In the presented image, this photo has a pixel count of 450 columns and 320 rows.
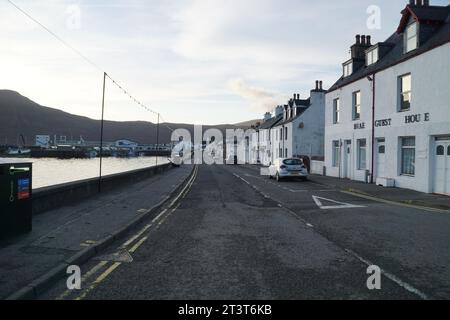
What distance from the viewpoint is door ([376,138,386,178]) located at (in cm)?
2178

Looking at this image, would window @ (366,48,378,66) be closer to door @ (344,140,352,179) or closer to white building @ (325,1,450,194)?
white building @ (325,1,450,194)

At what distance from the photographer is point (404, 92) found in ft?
65.0

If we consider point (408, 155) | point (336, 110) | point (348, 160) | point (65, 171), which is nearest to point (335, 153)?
point (348, 160)

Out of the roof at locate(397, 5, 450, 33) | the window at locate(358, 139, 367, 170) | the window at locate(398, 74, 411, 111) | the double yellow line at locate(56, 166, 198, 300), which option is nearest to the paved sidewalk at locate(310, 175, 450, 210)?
the window at locate(398, 74, 411, 111)

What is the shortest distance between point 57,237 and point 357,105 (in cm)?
2179

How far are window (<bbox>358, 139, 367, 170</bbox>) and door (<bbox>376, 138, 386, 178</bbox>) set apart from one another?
1974 millimetres

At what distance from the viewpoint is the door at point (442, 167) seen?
16344mm

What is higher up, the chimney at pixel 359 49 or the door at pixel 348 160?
the chimney at pixel 359 49

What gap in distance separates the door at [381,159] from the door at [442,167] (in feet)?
14.9

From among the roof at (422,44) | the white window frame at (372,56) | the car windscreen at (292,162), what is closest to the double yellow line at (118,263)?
the roof at (422,44)

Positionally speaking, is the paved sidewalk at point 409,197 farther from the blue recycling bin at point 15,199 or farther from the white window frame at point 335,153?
the blue recycling bin at point 15,199

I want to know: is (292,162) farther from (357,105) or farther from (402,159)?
(402,159)

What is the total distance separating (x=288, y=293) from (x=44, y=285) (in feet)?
10.9
